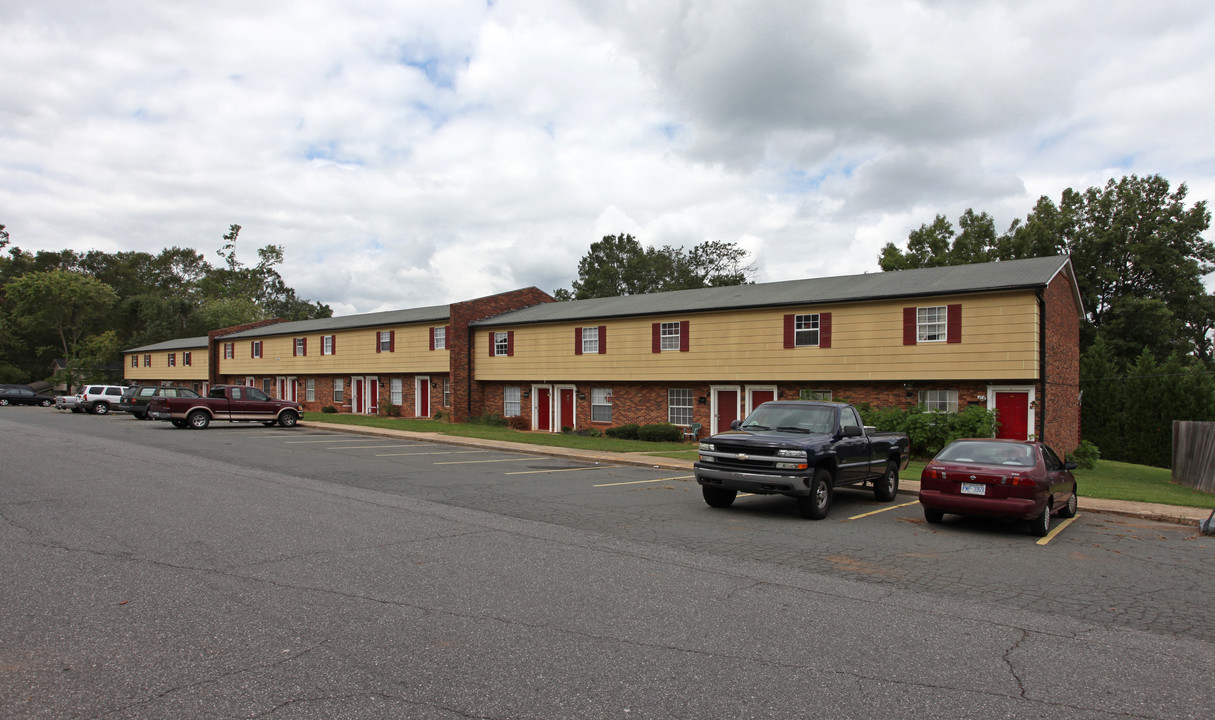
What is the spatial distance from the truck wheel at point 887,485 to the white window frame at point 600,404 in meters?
17.8

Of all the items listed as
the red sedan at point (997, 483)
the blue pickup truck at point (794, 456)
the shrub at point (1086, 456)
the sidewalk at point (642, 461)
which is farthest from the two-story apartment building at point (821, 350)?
the red sedan at point (997, 483)

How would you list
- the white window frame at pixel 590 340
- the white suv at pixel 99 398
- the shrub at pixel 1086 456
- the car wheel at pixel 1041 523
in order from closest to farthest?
the car wheel at pixel 1041 523
the shrub at pixel 1086 456
the white window frame at pixel 590 340
the white suv at pixel 99 398

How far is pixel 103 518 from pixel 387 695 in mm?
7378

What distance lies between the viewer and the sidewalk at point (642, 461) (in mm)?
12901

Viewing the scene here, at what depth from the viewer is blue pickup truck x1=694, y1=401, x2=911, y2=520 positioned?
11.2 m

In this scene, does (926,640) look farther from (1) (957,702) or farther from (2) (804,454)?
(2) (804,454)

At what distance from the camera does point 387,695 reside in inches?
167

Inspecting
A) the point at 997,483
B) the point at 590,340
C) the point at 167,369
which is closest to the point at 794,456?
the point at 997,483

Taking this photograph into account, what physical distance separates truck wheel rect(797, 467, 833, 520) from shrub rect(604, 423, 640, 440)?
16423mm

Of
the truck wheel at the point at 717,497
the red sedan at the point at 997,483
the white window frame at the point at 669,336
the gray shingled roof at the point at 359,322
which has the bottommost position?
the truck wheel at the point at 717,497

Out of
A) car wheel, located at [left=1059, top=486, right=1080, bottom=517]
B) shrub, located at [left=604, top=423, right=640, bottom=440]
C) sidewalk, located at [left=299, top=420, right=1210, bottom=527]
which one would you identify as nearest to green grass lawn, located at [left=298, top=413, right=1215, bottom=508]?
shrub, located at [left=604, top=423, right=640, bottom=440]

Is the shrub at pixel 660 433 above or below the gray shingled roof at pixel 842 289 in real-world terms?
below

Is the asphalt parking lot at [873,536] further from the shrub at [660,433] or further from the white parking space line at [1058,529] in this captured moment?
the shrub at [660,433]

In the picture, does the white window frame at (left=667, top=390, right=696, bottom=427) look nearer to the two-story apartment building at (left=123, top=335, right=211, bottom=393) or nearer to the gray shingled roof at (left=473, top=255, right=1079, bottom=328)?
the gray shingled roof at (left=473, top=255, right=1079, bottom=328)
